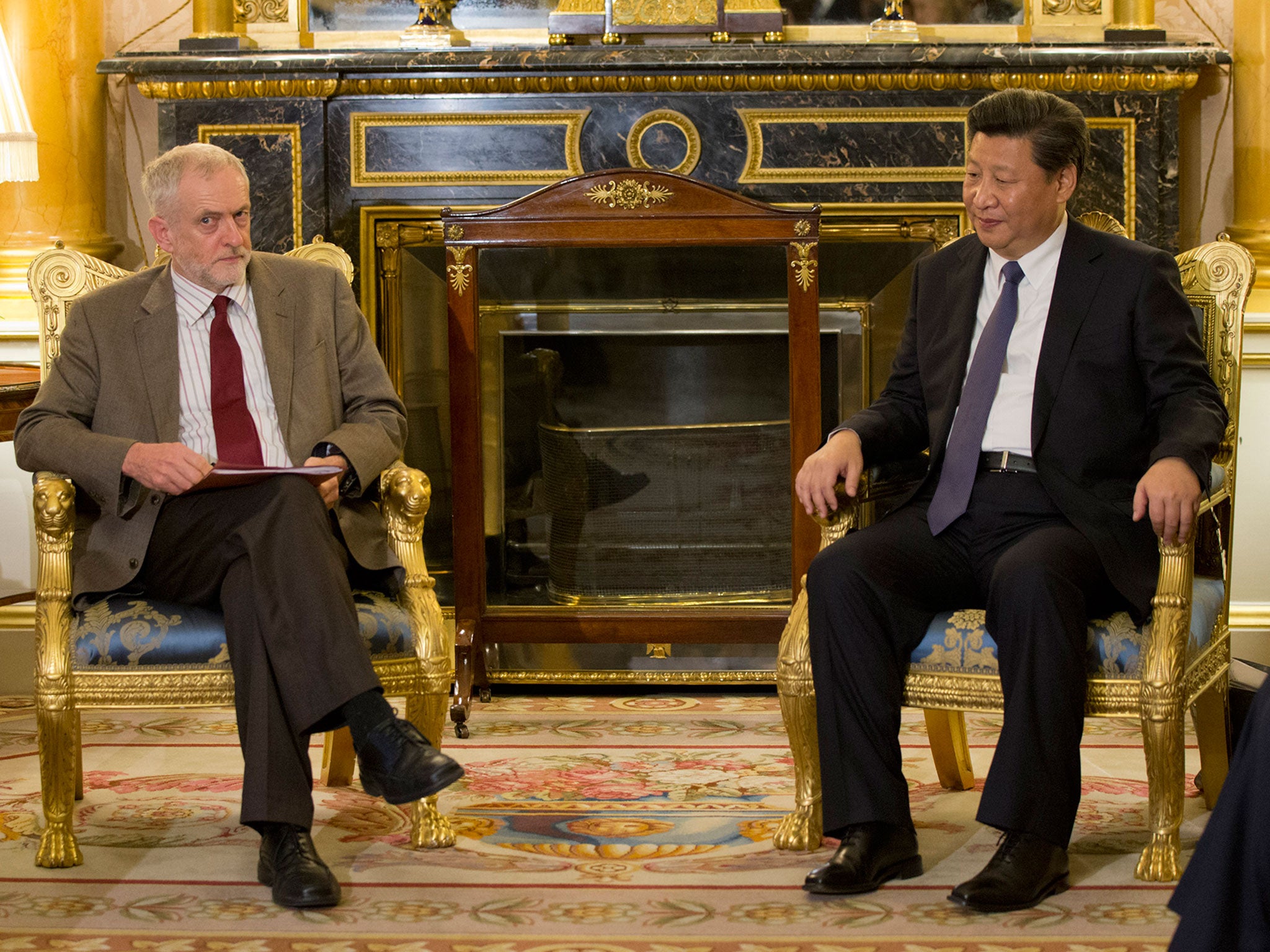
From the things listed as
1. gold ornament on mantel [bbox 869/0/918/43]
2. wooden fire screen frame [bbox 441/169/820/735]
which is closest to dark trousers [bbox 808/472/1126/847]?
wooden fire screen frame [bbox 441/169/820/735]

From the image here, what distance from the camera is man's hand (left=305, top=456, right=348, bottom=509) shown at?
266cm

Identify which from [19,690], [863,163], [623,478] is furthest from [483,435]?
[19,690]

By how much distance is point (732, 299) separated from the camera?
12.3 feet

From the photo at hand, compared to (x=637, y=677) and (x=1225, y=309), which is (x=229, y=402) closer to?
(x=637, y=677)

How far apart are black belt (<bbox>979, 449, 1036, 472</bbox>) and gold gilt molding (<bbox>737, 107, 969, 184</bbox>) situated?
1.44 meters

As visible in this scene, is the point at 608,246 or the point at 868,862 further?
the point at 608,246

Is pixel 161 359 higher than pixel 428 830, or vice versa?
pixel 161 359

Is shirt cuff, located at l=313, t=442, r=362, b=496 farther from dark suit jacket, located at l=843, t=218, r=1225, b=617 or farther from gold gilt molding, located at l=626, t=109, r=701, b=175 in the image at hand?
gold gilt molding, located at l=626, t=109, r=701, b=175

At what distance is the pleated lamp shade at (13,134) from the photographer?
11.5 feet

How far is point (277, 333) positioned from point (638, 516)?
4.27 ft

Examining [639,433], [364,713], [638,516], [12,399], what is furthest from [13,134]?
[364,713]

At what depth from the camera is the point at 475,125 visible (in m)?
3.89

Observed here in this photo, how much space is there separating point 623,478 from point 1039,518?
1510 mm

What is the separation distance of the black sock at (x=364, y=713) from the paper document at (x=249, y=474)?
0.43 metres
